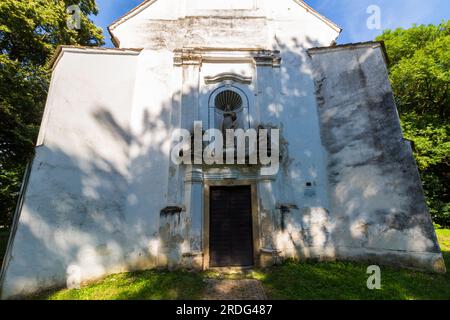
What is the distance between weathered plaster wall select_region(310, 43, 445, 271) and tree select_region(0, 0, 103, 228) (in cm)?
869

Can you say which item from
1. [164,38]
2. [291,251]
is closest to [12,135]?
[164,38]

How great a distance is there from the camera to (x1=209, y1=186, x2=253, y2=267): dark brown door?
6.61 meters

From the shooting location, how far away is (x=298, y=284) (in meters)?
4.99

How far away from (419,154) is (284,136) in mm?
8473

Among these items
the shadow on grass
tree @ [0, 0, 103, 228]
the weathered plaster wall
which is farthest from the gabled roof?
the shadow on grass

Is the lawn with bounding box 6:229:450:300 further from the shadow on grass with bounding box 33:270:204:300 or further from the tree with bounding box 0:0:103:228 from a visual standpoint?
the tree with bounding box 0:0:103:228

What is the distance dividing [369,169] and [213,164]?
429cm

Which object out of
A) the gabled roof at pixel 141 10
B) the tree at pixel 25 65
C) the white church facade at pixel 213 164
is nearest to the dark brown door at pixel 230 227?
the white church facade at pixel 213 164

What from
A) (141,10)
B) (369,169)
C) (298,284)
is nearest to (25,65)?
(141,10)

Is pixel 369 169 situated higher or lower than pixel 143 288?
higher

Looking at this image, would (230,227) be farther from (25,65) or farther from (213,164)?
(25,65)

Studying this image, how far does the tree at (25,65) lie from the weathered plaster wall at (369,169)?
8.69 meters

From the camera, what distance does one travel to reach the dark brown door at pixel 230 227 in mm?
6613

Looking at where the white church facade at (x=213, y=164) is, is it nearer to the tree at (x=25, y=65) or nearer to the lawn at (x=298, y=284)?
the lawn at (x=298, y=284)
